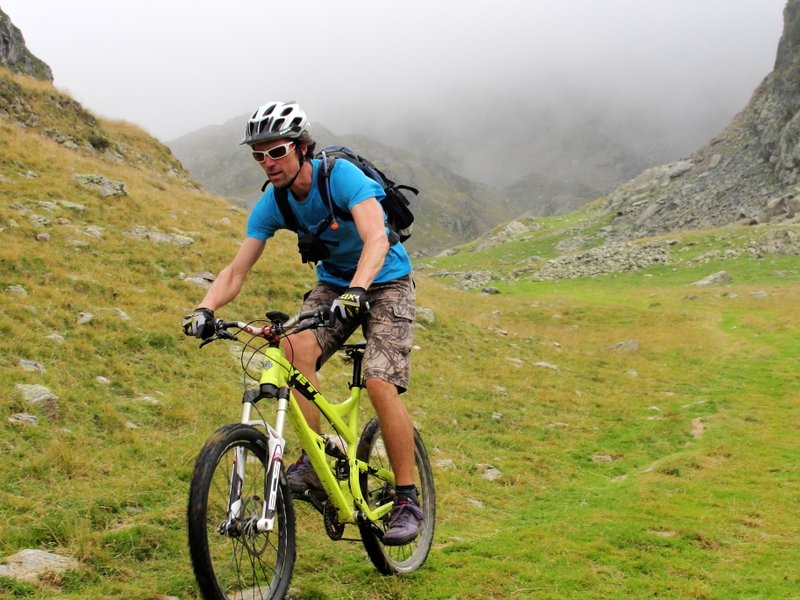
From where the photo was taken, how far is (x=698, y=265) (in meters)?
52.1

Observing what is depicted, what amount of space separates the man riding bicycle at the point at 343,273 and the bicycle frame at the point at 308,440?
213 millimetres

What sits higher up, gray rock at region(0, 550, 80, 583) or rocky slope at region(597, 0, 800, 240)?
rocky slope at region(597, 0, 800, 240)

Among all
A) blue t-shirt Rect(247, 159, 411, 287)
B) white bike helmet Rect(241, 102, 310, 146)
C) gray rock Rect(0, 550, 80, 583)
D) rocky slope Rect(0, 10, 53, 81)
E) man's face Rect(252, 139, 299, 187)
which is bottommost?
gray rock Rect(0, 550, 80, 583)

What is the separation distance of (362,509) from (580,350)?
1929 centimetres

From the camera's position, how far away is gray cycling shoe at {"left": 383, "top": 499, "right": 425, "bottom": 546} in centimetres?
575

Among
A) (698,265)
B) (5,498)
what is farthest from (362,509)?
(698,265)

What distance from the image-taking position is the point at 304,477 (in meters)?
5.67

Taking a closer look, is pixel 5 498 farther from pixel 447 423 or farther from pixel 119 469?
pixel 447 423

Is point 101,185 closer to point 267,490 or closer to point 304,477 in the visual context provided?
point 304,477

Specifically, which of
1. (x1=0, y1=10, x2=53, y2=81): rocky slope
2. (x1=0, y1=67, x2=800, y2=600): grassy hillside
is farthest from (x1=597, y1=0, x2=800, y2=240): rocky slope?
(x1=0, y1=10, x2=53, y2=81): rocky slope

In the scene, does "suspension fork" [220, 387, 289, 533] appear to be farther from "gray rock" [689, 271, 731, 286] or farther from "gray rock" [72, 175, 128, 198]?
"gray rock" [689, 271, 731, 286]

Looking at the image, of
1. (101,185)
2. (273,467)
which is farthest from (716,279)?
(273,467)

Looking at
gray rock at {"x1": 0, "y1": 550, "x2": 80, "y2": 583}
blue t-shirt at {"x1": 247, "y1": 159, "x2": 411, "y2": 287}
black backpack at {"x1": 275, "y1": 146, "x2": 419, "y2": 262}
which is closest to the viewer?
gray rock at {"x1": 0, "y1": 550, "x2": 80, "y2": 583}

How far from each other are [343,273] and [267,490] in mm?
2405
